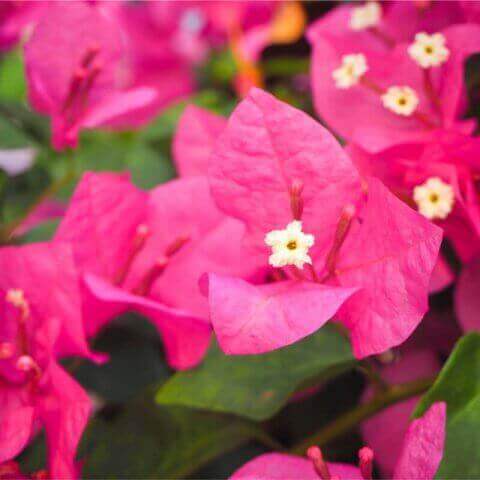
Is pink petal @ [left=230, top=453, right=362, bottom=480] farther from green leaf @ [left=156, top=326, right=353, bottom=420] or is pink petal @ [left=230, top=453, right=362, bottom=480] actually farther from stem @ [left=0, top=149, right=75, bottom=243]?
stem @ [left=0, top=149, right=75, bottom=243]

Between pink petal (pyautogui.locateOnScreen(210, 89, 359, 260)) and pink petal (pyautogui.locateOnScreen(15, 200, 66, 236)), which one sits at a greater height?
pink petal (pyautogui.locateOnScreen(210, 89, 359, 260))

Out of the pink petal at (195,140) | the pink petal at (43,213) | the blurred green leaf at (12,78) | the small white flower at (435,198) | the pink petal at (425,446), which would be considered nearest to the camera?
the pink petal at (425,446)

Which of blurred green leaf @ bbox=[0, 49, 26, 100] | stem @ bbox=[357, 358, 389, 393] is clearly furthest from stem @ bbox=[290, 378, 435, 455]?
blurred green leaf @ bbox=[0, 49, 26, 100]

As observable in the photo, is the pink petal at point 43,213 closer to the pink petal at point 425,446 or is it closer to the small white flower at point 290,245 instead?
the small white flower at point 290,245

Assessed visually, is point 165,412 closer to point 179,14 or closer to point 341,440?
point 341,440

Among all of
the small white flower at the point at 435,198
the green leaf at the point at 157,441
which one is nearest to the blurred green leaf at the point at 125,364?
the green leaf at the point at 157,441

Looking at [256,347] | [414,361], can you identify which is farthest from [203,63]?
[256,347]
